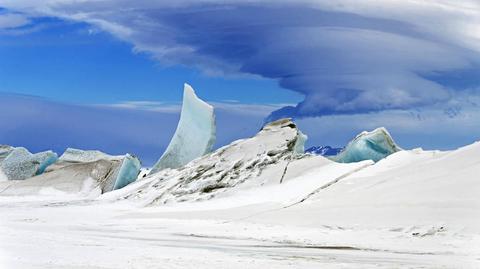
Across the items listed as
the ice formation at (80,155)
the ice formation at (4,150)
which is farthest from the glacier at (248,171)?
the ice formation at (4,150)

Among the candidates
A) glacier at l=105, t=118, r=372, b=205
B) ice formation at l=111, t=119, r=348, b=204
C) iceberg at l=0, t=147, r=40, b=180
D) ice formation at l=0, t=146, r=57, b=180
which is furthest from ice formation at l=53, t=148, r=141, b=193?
ice formation at l=111, t=119, r=348, b=204

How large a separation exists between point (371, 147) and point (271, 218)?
10.8 meters

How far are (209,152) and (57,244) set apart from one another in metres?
19.3

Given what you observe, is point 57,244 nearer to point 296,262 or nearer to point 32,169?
point 296,262

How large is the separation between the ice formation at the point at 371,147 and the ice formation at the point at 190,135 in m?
7.21

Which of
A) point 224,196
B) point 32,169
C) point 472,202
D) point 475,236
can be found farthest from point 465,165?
point 32,169

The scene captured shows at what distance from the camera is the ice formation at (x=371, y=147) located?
30.4m

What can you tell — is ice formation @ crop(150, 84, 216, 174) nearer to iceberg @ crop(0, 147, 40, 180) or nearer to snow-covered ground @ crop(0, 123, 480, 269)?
snow-covered ground @ crop(0, 123, 480, 269)

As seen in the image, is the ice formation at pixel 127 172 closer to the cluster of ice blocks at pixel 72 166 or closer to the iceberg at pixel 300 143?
the cluster of ice blocks at pixel 72 166

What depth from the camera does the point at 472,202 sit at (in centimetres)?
Answer: 1795

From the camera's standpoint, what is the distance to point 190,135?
3488 cm

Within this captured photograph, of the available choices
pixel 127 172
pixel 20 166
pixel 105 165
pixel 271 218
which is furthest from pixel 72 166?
pixel 271 218

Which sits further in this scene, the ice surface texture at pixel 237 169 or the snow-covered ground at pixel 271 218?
the ice surface texture at pixel 237 169

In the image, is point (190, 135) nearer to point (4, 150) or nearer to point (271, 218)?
point (271, 218)
